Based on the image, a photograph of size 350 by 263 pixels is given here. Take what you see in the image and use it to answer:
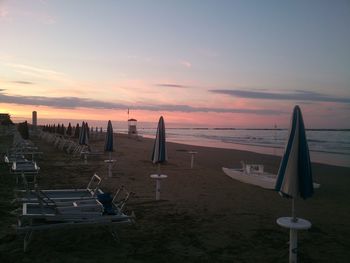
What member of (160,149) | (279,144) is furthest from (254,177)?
(279,144)

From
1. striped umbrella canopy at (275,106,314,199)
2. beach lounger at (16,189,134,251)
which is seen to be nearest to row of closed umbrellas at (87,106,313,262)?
striped umbrella canopy at (275,106,314,199)

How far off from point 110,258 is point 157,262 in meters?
0.64

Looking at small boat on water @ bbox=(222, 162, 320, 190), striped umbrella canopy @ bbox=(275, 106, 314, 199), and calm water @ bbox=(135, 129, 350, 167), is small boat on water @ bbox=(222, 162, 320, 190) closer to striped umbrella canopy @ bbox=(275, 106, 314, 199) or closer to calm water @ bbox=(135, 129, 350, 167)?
calm water @ bbox=(135, 129, 350, 167)

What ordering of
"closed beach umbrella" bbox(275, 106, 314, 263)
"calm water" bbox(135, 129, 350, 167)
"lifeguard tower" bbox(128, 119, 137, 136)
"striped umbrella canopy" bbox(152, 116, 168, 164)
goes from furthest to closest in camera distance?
"lifeguard tower" bbox(128, 119, 137, 136) → "calm water" bbox(135, 129, 350, 167) → "striped umbrella canopy" bbox(152, 116, 168, 164) → "closed beach umbrella" bbox(275, 106, 314, 263)

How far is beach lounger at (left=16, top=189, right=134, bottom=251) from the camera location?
5.15m

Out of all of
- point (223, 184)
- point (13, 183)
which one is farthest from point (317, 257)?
point (13, 183)

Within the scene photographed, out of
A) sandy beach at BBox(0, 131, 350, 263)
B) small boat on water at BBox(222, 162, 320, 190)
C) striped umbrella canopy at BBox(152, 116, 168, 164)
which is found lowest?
sandy beach at BBox(0, 131, 350, 263)

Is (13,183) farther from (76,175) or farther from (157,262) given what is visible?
(157,262)

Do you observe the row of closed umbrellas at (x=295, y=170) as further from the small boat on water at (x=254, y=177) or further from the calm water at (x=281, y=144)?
the small boat on water at (x=254, y=177)

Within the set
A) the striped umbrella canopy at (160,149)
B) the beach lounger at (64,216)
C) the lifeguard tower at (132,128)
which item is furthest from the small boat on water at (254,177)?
the lifeguard tower at (132,128)

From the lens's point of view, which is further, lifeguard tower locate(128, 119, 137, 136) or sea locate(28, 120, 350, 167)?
lifeguard tower locate(128, 119, 137, 136)

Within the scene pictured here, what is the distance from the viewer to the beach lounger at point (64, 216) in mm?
5152

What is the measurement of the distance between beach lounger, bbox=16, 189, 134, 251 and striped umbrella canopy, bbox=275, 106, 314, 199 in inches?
92.8

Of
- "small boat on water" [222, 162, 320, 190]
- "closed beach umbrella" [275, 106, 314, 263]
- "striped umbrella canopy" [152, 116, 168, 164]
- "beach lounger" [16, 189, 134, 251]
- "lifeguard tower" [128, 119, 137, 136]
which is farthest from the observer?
"lifeguard tower" [128, 119, 137, 136]
